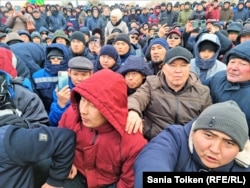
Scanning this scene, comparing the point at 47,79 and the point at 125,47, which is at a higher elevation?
the point at 125,47

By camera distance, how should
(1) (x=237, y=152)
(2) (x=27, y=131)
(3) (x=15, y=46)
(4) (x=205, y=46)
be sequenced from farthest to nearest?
1. (3) (x=15, y=46)
2. (4) (x=205, y=46)
3. (2) (x=27, y=131)
4. (1) (x=237, y=152)

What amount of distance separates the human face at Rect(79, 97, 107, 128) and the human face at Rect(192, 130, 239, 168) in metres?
0.67

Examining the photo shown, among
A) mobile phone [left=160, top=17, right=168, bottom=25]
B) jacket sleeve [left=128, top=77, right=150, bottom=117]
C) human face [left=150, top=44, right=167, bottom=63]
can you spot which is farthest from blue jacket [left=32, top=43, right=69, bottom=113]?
mobile phone [left=160, top=17, right=168, bottom=25]

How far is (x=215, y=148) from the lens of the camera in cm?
147

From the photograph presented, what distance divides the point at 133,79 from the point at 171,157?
55.4 inches

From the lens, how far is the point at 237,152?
1502 mm

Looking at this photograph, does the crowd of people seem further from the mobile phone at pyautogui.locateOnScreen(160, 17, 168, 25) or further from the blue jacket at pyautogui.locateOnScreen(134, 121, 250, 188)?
the mobile phone at pyautogui.locateOnScreen(160, 17, 168, 25)

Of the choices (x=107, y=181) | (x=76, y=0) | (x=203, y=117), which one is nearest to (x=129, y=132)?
(x=107, y=181)

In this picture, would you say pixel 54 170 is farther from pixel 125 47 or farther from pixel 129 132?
pixel 125 47

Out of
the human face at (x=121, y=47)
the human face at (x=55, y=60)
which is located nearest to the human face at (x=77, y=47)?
the human face at (x=121, y=47)

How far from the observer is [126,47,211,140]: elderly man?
7.35ft

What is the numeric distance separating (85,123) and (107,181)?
521 mm

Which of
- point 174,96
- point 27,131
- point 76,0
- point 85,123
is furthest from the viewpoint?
point 76,0

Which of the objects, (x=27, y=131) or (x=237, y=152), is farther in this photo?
(x=27, y=131)
